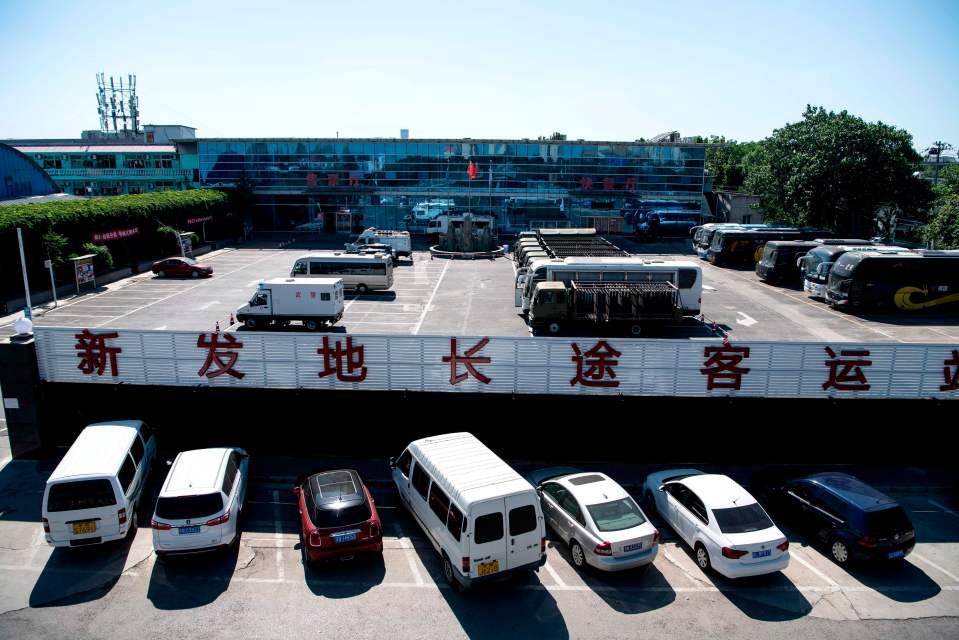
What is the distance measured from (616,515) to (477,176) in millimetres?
49693

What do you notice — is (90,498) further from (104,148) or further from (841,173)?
(104,148)

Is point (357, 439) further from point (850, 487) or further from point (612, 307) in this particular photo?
point (612, 307)

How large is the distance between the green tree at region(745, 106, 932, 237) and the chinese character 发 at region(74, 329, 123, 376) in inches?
1829

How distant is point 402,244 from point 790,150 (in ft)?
101

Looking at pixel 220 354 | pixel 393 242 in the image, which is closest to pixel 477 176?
pixel 393 242

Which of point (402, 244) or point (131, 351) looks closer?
point (131, 351)

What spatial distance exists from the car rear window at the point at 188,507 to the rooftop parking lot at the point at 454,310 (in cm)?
1516

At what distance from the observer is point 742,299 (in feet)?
108

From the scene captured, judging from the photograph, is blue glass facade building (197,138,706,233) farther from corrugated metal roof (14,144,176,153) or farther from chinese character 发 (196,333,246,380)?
chinese character 发 (196,333,246,380)

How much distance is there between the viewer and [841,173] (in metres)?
44.7

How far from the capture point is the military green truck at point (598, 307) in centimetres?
2525

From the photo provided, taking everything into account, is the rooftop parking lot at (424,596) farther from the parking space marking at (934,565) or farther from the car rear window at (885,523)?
the car rear window at (885,523)

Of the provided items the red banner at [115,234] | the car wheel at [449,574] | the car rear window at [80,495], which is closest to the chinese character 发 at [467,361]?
the car wheel at [449,574]

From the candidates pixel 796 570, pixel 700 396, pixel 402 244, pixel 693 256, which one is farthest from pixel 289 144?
pixel 796 570
